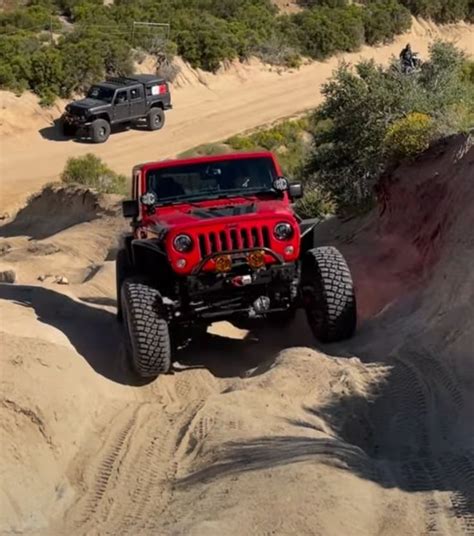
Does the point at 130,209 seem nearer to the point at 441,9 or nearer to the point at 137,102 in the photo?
the point at 137,102

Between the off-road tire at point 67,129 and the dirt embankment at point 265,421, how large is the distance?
1881 centimetres

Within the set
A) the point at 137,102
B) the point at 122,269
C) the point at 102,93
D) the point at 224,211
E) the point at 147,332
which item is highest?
the point at 224,211

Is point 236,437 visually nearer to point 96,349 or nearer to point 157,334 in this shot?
point 157,334

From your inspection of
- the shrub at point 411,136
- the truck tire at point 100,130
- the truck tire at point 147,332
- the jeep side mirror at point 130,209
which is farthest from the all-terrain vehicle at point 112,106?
the truck tire at point 147,332

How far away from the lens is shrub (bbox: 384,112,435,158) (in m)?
12.4

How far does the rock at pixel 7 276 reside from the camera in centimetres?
1402

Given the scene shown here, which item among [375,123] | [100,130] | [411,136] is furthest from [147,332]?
[100,130]

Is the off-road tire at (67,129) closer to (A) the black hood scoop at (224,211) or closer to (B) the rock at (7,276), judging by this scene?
(B) the rock at (7,276)

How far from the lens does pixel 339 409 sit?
287 inches

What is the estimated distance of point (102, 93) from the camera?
28.4m

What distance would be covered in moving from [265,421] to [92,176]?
675 inches

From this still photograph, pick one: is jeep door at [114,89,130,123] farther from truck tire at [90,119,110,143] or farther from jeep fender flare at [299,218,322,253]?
jeep fender flare at [299,218,322,253]

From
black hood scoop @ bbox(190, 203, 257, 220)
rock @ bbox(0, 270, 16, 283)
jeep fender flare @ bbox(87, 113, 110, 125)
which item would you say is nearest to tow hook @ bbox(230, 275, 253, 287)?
black hood scoop @ bbox(190, 203, 257, 220)

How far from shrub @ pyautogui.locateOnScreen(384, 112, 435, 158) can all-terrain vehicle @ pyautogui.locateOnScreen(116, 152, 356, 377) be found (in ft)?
12.0
